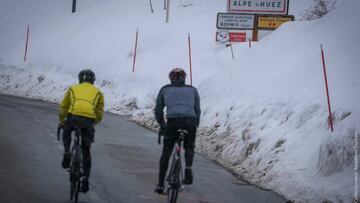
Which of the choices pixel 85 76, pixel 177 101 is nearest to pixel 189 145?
pixel 177 101

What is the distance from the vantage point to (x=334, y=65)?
17531 mm

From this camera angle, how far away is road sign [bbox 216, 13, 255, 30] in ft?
90.3

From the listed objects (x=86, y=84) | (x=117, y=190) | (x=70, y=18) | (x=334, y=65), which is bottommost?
(x=117, y=190)

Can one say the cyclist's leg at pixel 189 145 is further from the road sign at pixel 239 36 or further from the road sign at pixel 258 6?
the road sign at pixel 239 36

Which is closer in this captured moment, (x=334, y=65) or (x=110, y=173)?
(x=110, y=173)

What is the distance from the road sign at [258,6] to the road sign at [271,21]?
9.4 inches

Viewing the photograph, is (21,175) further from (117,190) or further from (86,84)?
(86,84)

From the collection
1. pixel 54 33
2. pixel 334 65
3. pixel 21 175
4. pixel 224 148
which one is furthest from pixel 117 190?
pixel 54 33

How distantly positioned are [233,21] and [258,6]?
4.63 feet

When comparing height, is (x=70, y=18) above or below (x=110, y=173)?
above

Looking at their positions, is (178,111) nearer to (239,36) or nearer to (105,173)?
(105,173)

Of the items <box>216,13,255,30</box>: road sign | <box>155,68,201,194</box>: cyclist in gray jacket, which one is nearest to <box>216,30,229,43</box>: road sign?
<box>216,13,255,30</box>: road sign

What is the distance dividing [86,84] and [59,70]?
27.4 m

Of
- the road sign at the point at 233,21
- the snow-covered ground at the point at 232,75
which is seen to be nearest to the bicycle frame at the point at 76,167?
the snow-covered ground at the point at 232,75
